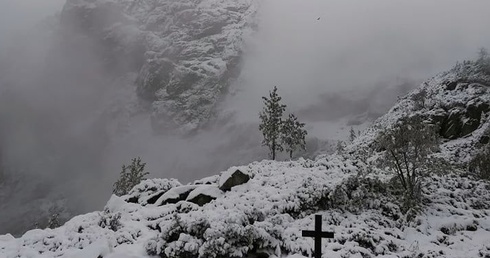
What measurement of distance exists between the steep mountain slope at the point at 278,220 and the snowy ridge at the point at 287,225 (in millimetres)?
33

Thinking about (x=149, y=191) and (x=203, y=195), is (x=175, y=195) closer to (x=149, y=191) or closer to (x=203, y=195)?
(x=203, y=195)

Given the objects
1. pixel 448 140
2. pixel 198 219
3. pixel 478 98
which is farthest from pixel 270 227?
pixel 478 98

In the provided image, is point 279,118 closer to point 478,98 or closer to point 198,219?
point 478,98

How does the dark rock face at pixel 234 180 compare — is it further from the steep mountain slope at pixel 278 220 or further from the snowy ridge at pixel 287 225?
the snowy ridge at pixel 287 225

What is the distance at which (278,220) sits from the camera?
1370cm

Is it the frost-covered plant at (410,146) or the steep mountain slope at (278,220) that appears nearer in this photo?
the steep mountain slope at (278,220)

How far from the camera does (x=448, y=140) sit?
1876 inches

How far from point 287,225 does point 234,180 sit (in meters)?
5.27

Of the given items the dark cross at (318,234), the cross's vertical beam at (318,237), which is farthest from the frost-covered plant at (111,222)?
the cross's vertical beam at (318,237)

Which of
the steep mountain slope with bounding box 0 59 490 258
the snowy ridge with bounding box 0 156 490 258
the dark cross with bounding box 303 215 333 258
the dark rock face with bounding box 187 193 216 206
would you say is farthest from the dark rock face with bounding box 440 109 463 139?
the dark cross with bounding box 303 215 333 258

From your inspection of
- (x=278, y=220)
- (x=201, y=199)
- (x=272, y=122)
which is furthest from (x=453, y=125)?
(x=278, y=220)

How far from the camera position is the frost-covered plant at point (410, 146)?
1664 cm

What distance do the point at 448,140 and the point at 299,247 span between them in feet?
142

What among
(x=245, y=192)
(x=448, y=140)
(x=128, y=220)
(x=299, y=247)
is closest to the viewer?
(x=299, y=247)
